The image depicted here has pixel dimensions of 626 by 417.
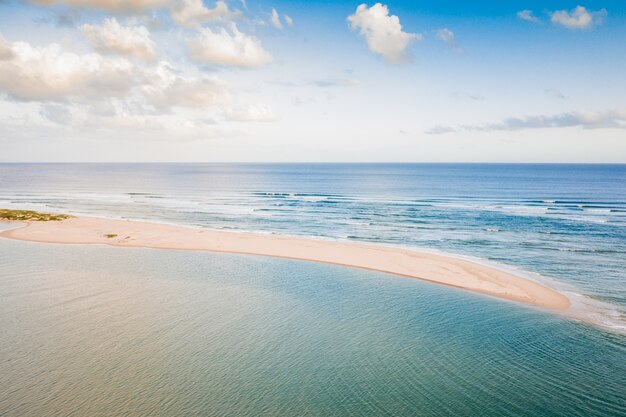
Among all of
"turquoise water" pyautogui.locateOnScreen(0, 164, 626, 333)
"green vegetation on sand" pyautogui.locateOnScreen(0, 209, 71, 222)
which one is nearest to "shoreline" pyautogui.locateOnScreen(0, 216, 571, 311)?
"green vegetation on sand" pyautogui.locateOnScreen(0, 209, 71, 222)

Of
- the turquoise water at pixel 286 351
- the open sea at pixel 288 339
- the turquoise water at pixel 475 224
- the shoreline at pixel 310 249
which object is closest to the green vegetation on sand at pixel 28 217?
the shoreline at pixel 310 249

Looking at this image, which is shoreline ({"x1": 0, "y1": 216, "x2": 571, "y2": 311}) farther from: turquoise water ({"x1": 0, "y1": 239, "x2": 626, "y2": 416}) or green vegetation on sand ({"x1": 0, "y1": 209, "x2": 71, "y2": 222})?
turquoise water ({"x1": 0, "y1": 239, "x2": 626, "y2": 416})

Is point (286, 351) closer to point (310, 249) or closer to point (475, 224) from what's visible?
point (310, 249)

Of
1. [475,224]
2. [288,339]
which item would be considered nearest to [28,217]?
[288,339]

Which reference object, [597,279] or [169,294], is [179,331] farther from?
[597,279]

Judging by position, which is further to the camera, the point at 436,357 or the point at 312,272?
the point at 312,272

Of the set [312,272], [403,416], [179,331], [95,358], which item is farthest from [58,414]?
[312,272]
